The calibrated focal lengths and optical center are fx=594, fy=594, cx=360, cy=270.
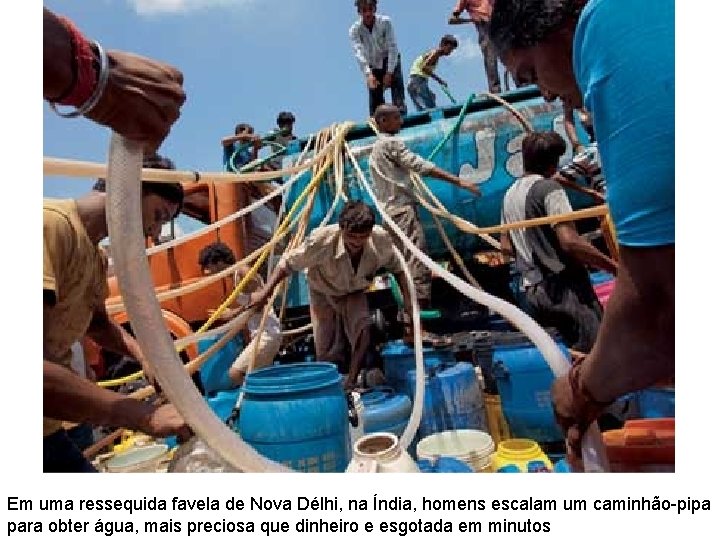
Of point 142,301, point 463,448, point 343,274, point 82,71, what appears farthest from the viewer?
point 343,274

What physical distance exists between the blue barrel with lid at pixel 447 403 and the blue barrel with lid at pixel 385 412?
5.3 inches

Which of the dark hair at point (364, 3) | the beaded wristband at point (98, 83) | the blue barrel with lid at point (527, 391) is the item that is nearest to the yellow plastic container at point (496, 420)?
the blue barrel with lid at point (527, 391)

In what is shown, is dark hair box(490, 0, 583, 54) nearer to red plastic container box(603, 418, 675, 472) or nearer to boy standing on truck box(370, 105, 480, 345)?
red plastic container box(603, 418, 675, 472)

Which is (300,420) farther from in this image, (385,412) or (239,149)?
(239,149)

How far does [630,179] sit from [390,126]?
366cm

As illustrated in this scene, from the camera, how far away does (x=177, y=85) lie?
96 centimetres

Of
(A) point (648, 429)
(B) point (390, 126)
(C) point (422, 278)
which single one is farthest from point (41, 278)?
(B) point (390, 126)

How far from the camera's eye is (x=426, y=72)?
226 inches

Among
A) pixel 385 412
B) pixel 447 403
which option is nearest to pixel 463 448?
pixel 385 412

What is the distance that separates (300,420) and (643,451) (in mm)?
970

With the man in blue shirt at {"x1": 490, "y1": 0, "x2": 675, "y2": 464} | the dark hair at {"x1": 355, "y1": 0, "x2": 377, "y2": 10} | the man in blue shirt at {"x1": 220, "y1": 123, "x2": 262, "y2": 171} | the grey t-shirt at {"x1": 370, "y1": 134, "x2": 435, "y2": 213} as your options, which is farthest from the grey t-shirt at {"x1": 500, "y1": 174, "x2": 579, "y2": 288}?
the dark hair at {"x1": 355, "y1": 0, "x2": 377, "y2": 10}

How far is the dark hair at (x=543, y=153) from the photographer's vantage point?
110 inches

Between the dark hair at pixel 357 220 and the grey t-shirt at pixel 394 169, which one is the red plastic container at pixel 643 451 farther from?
the grey t-shirt at pixel 394 169
